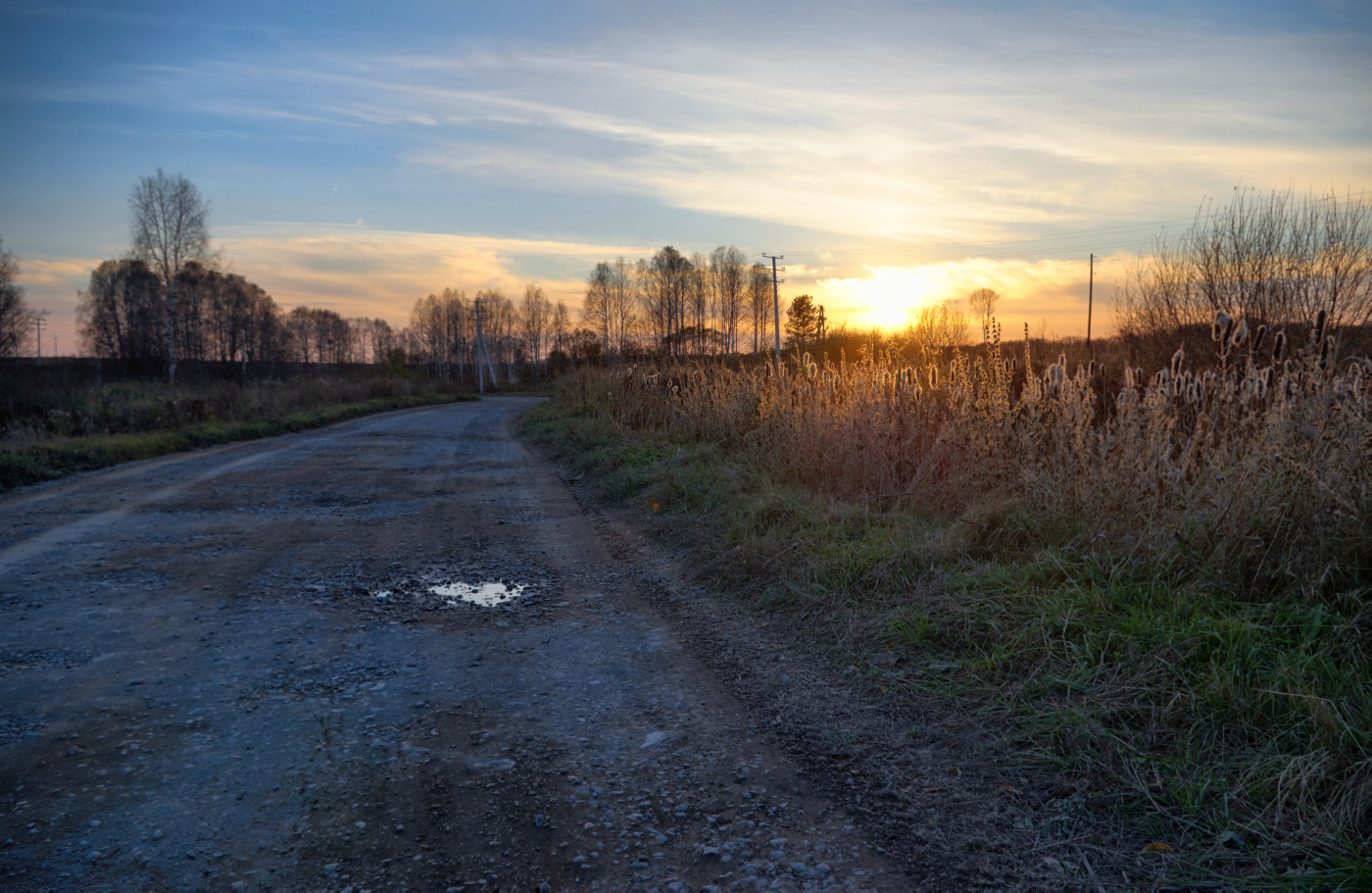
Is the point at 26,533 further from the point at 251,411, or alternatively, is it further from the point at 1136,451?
the point at 251,411

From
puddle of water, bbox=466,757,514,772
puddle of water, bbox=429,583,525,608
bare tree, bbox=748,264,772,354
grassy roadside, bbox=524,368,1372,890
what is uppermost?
bare tree, bbox=748,264,772,354

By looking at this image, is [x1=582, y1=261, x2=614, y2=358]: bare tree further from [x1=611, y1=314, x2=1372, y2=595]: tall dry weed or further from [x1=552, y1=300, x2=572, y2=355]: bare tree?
[x1=611, y1=314, x2=1372, y2=595]: tall dry weed

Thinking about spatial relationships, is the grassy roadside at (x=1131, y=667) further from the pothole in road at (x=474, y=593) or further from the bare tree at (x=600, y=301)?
the bare tree at (x=600, y=301)

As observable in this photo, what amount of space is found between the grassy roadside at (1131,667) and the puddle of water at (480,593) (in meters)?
1.52

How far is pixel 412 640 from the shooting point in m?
4.45

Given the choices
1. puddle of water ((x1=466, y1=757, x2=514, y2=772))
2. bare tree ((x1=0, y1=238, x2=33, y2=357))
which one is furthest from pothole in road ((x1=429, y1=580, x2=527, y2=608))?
bare tree ((x1=0, y1=238, x2=33, y2=357))

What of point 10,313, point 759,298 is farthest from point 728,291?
point 10,313

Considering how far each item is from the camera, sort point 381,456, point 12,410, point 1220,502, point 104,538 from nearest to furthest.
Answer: point 1220,502 < point 104,538 < point 381,456 < point 12,410

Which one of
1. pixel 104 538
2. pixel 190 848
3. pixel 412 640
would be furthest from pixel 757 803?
pixel 104 538

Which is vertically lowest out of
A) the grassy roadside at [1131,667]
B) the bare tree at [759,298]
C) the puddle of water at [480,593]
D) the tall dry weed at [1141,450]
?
the puddle of water at [480,593]

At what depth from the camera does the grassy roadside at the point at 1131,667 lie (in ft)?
7.81

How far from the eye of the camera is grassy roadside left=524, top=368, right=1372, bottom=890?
238 cm

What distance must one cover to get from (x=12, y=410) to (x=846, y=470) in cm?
1714

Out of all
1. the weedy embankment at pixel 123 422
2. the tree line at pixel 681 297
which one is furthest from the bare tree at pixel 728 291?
the weedy embankment at pixel 123 422
